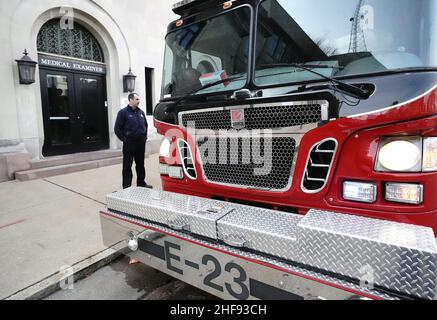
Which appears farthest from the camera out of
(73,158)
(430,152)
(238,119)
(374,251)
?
(73,158)

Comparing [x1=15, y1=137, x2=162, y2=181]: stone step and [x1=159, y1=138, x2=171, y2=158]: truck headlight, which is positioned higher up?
[x1=159, y1=138, x2=171, y2=158]: truck headlight

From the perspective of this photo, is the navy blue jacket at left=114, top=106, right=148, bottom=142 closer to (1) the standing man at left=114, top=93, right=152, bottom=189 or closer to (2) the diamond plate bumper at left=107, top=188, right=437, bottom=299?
(1) the standing man at left=114, top=93, right=152, bottom=189

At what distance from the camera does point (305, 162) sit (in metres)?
1.88

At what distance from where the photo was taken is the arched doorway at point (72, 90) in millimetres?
7496

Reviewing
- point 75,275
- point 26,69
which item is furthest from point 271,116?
point 26,69

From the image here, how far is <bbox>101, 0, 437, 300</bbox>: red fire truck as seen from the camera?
1456 millimetres

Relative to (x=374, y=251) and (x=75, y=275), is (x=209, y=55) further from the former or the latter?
(x=75, y=275)

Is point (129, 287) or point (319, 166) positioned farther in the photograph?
point (129, 287)

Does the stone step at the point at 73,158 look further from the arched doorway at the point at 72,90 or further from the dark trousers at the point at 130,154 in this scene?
the dark trousers at the point at 130,154

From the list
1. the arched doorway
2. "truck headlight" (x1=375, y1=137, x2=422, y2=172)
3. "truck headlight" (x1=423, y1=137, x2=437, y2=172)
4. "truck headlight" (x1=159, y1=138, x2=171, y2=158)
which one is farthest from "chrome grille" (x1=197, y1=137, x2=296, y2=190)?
the arched doorway

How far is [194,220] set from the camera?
1884mm

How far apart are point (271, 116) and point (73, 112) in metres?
7.71

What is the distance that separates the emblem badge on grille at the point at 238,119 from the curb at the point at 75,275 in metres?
1.26
